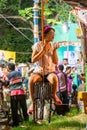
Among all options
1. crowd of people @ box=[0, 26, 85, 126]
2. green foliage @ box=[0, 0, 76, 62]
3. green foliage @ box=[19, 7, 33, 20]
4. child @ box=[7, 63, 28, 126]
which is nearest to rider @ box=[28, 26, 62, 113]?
crowd of people @ box=[0, 26, 85, 126]

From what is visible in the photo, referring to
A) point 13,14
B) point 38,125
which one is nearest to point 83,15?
point 38,125

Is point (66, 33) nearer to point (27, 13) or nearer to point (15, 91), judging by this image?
point (27, 13)

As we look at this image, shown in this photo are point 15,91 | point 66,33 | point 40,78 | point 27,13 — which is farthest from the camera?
point 27,13

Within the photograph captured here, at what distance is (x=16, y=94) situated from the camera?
10.1 meters

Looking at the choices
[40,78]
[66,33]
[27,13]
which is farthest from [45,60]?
[27,13]

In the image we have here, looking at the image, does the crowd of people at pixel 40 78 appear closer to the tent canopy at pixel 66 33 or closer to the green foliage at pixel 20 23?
the tent canopy at pixel 66 33

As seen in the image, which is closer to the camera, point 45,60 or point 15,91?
point 45,60

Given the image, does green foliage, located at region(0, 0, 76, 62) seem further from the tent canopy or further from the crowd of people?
the crowd of people

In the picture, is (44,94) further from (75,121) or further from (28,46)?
(28,46)

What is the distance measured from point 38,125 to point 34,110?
2.30ft

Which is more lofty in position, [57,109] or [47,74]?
[47,74]

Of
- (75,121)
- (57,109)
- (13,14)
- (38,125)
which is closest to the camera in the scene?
(38,125)

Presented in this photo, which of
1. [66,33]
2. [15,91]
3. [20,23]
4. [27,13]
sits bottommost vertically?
[15,91]

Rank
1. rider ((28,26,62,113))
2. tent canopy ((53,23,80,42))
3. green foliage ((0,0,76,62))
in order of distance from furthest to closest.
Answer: green foliage ((0,0,76,62)) < tent canopy ((53,23,80,42)) < rider ((28,26,62,113))
